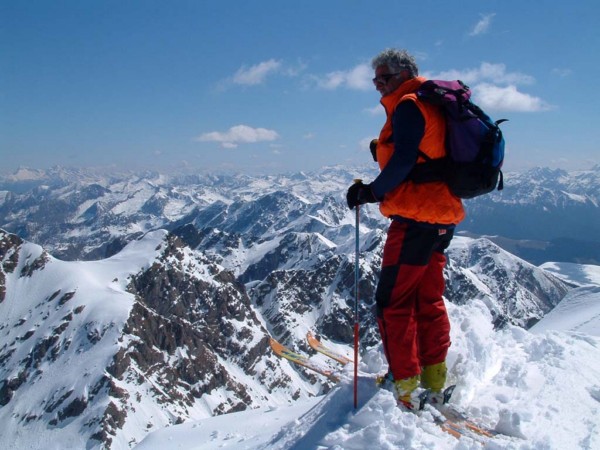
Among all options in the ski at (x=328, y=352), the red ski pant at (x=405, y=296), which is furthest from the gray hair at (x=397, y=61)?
the ski at (x=328, y=352)

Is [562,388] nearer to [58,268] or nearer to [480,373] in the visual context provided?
[480,373]

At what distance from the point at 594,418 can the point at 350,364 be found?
3.65m

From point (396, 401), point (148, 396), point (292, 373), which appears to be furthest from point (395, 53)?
point (292, 373)

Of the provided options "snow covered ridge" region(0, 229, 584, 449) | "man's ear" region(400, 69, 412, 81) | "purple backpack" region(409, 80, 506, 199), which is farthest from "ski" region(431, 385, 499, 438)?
"snow covered ridge" region(0, 229, 584, 449)

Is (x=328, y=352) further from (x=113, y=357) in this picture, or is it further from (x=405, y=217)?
(x=113, y=357)

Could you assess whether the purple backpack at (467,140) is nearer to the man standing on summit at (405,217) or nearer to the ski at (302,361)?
the man standing on summit at (405,217)

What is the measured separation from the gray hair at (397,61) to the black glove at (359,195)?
1.57 meters

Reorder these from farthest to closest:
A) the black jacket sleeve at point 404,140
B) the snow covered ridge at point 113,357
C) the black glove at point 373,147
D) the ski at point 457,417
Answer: the snow covered ridge at point 113,357
the black glove at point 373,147
the ski at point 457,417
the black jacket sleeve at point 404,140

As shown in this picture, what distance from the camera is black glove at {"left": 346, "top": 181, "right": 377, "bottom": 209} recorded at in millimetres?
5836

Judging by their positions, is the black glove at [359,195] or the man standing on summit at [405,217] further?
the black glove at [359,195]

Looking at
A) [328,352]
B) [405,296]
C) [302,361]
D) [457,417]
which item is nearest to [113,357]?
[302,361]

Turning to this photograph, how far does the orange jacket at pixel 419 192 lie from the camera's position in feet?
17.5

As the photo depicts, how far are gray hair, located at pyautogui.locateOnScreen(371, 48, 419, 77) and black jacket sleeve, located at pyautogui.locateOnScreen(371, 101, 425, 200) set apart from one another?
764mm

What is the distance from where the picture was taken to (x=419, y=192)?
5535 millimetres
